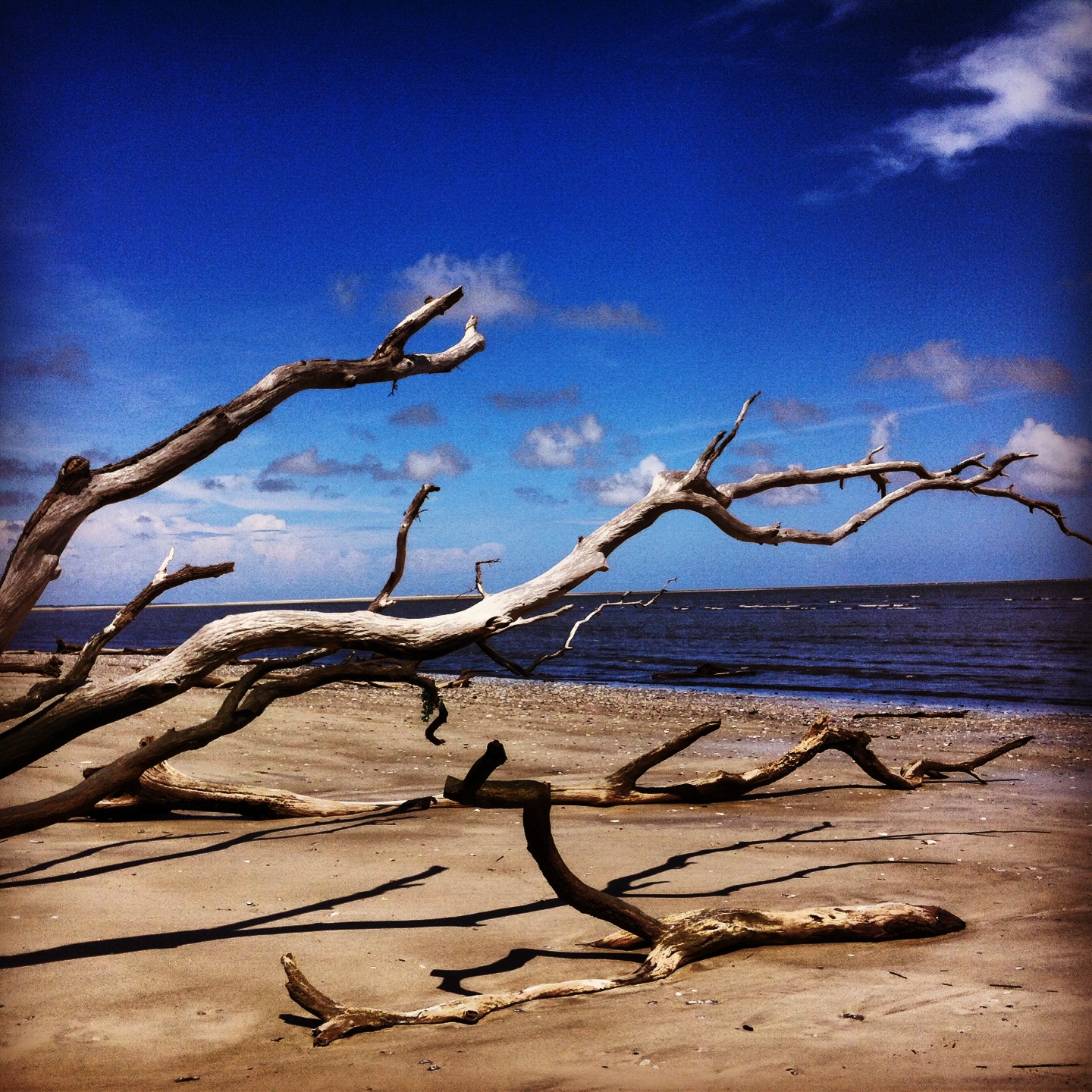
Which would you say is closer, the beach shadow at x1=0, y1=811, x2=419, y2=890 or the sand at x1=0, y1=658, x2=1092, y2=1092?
the sand at x1=0, y1=658, x2=1092, y2=1092

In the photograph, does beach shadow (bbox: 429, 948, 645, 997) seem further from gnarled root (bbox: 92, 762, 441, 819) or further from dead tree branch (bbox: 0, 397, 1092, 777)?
gnarled root (bbox: 92, 762, 441, 819)

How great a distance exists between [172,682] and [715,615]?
94.4m

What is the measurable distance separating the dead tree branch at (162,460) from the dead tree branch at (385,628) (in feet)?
1.54

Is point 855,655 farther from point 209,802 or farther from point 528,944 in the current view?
point 528,944

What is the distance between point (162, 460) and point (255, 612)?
34.4 inches

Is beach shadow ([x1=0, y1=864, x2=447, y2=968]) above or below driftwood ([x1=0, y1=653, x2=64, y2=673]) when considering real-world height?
below

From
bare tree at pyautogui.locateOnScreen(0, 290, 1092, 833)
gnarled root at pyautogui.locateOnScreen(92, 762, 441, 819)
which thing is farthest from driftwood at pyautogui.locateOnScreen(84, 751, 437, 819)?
bare tree at pyautogui.locateOnScreen(0, 290, 1092, 833)

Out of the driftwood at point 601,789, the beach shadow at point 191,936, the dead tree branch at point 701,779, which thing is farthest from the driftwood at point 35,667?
the dead tree branch at point 701,779

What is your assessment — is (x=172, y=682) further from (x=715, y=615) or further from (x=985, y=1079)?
(x=715, y=615)

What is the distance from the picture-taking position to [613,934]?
5.33 m

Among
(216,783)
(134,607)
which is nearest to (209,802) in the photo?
(216,783)

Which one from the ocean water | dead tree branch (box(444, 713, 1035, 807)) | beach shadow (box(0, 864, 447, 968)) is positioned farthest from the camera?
the ocean water

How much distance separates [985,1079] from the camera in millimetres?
3266

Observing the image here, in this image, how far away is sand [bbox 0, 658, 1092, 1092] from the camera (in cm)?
359
